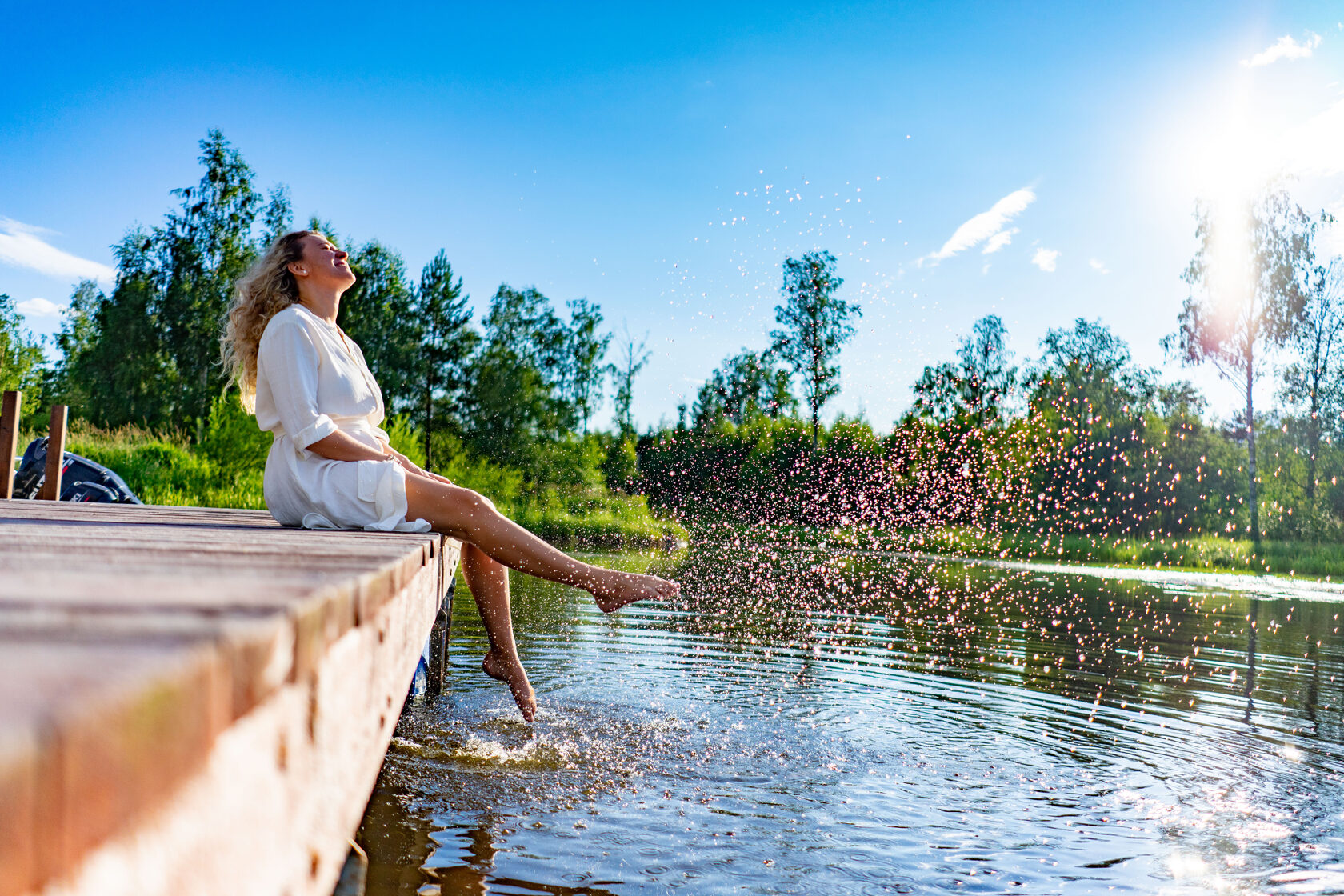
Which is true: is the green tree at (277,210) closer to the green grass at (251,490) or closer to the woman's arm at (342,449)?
the green grass at (251,490)

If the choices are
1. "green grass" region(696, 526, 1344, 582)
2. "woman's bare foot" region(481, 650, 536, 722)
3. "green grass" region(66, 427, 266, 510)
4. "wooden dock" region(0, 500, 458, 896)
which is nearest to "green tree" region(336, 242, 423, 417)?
"green grass" region(696, 526, 1344, 582)

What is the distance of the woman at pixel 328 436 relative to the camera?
3.71m

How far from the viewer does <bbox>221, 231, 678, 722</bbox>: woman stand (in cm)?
371

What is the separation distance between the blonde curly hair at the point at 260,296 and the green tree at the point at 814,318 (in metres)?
36.3

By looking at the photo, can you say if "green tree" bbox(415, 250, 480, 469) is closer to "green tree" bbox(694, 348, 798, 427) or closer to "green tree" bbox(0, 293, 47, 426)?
"green tree" bbox(694, 348, 798, 427)

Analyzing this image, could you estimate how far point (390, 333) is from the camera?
33531 millimetres

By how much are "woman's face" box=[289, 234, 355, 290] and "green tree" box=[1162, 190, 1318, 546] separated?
33.4 m

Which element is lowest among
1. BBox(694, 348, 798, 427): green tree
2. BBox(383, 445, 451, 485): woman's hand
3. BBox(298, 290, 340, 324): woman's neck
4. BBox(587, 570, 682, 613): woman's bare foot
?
BBox(587, 570, 682, 613): woman's bare foot

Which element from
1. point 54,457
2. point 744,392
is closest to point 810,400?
point 744,392

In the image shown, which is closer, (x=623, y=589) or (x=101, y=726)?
(x=101, y=726)

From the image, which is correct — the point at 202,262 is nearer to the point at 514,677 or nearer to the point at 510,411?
the point at 510,411

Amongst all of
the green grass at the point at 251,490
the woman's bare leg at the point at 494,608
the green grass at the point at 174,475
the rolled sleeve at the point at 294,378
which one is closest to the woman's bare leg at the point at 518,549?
the rolled sleeve at the point at 294,378

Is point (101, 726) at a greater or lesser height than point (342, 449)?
lesser

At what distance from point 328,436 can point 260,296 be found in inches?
35.1
